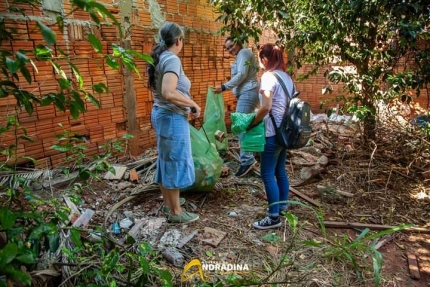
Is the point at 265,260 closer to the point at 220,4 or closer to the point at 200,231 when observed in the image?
the point at 200,231

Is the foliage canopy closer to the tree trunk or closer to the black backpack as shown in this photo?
the tree trunk

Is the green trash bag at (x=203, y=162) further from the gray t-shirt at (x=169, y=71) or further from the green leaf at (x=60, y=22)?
the green leaf at (x=60, y=22)

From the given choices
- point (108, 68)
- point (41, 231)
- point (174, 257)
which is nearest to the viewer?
point (41, 231)

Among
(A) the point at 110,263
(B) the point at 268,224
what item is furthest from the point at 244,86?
(A) the point at 110,263

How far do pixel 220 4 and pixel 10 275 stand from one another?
10.3 ft

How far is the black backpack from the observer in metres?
2.33

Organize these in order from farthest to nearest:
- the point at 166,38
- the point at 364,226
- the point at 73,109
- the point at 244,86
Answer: the point at 244,86, the point at 364,226, the point at 166,38, the point at 73,109

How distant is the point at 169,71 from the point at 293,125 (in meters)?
0.97

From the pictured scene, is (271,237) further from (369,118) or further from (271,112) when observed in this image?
(369,118)

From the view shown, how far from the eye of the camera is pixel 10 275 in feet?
3.22

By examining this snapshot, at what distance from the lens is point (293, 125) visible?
233cm

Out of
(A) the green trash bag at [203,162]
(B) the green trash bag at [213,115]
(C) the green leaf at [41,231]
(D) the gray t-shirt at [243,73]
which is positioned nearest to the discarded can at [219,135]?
(B) the green trash bag at [213,115]

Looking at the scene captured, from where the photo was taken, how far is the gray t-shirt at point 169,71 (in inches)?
84.9

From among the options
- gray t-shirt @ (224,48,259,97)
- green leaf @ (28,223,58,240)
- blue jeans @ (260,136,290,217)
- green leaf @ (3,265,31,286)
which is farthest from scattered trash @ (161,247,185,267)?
gray t-shirt @ (224,48,259,97)
